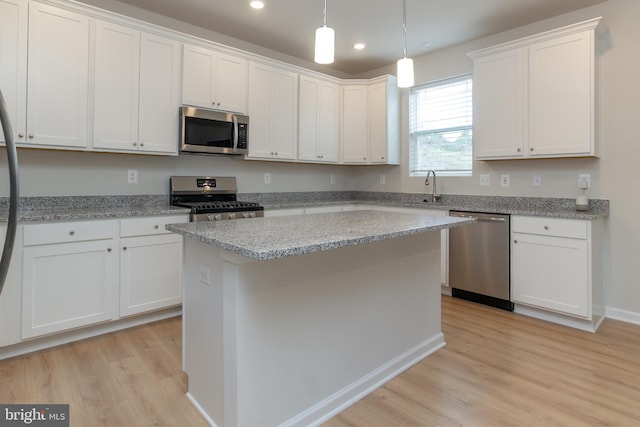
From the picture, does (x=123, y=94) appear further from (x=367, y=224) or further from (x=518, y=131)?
(x=518, y=131)

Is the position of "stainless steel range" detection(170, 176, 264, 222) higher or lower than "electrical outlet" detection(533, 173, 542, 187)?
lower

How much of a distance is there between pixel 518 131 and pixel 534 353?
1911mm

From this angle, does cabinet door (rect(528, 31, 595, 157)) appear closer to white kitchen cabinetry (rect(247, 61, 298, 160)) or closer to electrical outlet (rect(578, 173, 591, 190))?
electrical outlet (rect(578, 173, 591, 190))

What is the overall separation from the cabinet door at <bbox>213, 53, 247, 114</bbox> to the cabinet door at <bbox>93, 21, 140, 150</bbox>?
2.33 feet

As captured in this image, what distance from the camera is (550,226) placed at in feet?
9.71

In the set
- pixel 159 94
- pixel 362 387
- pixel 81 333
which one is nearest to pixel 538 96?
pixel 362 387

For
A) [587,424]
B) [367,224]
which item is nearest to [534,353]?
[587,424]

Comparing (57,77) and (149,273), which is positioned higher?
(57,77)

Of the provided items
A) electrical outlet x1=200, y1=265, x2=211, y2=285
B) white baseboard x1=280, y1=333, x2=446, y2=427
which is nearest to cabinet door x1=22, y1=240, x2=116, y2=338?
electrical outlet x1=200, y1=265, x2=211, y2=285

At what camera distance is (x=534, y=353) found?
246 cm

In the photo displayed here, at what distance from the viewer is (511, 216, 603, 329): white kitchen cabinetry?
2799 millimetres

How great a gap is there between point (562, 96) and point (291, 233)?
279 centimetres

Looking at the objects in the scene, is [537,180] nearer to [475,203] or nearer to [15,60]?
[475,203]

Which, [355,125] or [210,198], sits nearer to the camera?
[210,198]
